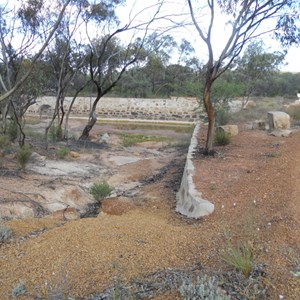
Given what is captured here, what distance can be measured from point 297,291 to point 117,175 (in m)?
8.11

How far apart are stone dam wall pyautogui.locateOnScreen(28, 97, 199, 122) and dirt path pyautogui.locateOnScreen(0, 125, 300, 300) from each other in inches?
934

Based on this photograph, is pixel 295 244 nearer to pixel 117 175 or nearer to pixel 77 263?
pixel 77 263

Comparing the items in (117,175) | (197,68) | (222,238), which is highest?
(197,68)

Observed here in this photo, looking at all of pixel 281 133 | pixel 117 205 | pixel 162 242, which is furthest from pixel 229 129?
pixel 162 242

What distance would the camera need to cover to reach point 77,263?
4.63 meters

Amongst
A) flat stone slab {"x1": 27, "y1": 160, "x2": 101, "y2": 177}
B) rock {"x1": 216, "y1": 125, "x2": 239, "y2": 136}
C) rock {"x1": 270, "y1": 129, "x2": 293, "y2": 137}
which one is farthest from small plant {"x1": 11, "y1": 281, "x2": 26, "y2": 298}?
rock {"x1": 270, "y1": 129, "x2": 293, "y2": 137}

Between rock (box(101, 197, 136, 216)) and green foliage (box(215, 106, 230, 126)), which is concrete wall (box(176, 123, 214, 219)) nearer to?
rock (box(101, 197, 136, 216))

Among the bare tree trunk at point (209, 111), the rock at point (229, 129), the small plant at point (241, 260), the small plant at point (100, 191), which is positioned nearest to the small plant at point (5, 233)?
the small plant at point (100, 191)

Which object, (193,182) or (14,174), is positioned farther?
(14,174)

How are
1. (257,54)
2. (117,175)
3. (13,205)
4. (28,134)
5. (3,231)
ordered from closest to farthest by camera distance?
(3,231)
(13,205)
(117,175)
(28,134)
(257,54)

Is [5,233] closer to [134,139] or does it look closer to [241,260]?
[241,260]

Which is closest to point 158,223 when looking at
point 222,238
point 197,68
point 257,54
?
point 222,238

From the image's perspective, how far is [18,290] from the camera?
407cm

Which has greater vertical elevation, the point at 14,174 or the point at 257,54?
the point at 257,54
